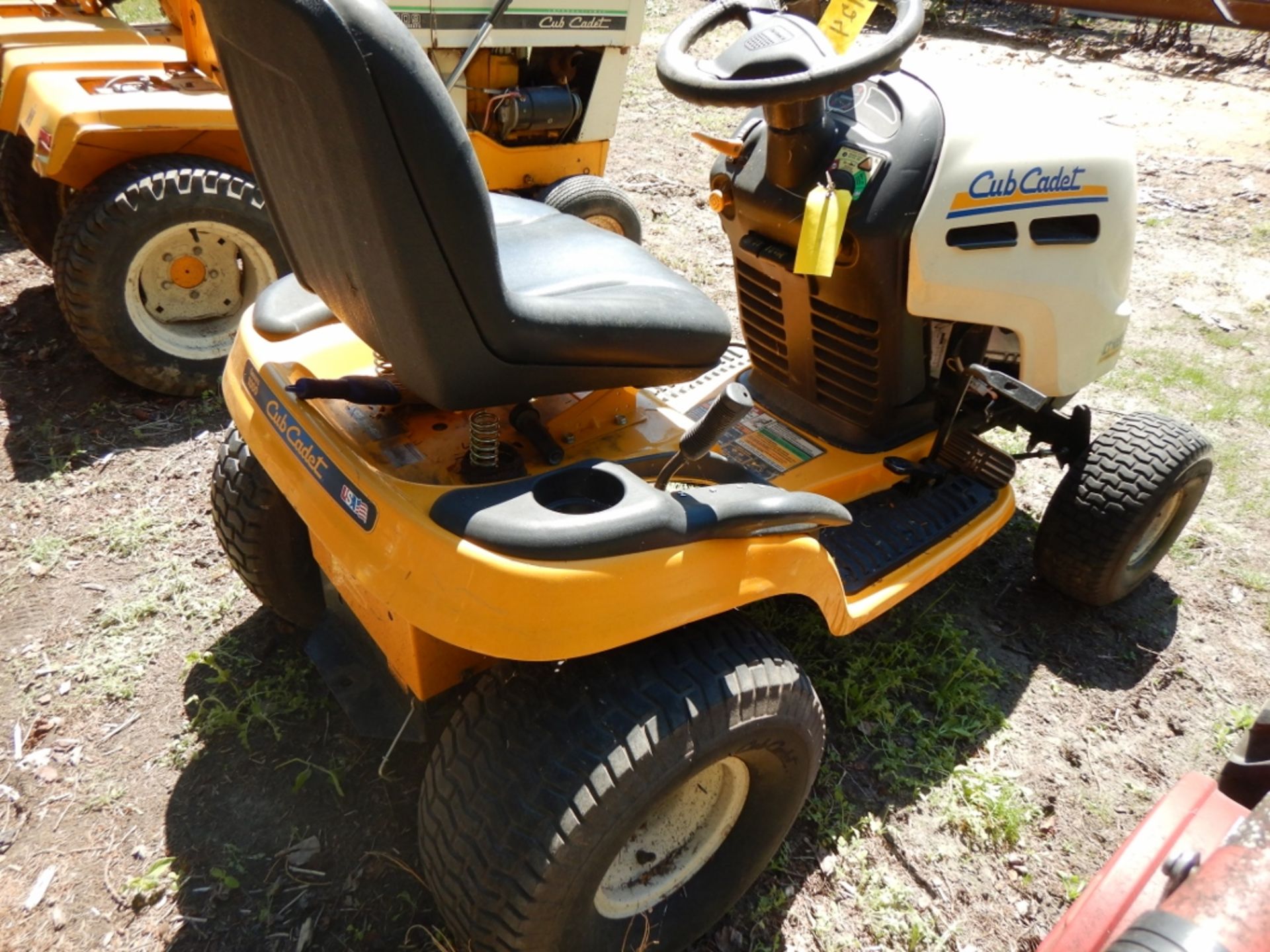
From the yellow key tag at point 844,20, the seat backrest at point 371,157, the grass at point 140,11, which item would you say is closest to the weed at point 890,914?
the seat backrest at point 371,157

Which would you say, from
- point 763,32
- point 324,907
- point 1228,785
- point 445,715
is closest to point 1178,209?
point 763,32

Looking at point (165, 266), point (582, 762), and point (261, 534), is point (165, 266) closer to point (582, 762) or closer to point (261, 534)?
point (261, 534)

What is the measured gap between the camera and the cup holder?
1.47 metres

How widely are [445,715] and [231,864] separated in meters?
0.51

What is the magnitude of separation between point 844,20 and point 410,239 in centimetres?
116

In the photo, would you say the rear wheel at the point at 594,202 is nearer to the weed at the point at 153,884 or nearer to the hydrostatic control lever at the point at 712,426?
the hydrostatic control lever at the point at 712,426

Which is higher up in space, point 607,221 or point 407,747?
point 607,221

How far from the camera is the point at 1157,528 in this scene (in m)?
2.67

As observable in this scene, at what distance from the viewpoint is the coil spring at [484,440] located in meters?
1.58

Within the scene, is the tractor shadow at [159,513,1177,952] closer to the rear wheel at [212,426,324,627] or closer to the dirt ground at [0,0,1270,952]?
the dirt ground at [0,0,1270,952]

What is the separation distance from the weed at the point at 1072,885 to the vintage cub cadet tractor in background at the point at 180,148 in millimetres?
2808

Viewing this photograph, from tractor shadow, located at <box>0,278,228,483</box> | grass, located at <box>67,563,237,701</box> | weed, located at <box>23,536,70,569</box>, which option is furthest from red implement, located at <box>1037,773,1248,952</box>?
tractor shadow, located at <box>0,278,228,483</box>

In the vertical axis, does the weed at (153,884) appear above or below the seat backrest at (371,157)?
below

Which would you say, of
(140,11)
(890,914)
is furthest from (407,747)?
(140,11)
